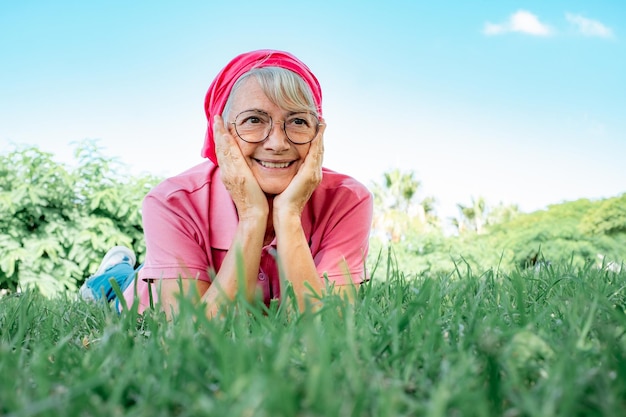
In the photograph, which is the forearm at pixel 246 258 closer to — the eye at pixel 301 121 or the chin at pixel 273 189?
the chin at pixel 273 189

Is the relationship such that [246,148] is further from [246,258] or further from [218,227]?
[246,258]

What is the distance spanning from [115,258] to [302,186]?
3.64 meters

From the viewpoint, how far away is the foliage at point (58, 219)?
10.2 metres

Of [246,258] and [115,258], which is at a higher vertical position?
[246,258]

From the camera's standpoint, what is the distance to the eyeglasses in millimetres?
3346

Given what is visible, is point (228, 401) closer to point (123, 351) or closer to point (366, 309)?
point (123, 351)

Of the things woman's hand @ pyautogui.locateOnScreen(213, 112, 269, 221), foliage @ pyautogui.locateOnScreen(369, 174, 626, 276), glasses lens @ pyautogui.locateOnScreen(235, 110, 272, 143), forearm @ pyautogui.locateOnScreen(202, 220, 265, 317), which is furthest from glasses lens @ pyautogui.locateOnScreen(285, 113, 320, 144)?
foliage @ pyautogui.locateOnScreen(369, 174, 626, 276)

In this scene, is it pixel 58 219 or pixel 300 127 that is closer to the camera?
pixel 300 127

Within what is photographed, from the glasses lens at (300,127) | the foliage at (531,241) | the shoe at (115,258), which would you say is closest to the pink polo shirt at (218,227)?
the glasses lens at (300,127)

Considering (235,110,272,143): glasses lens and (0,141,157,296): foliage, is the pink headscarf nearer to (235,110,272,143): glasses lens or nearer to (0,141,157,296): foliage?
(235,110,272,143): glasses lens

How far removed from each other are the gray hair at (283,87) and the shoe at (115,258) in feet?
11.2

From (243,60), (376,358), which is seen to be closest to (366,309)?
(376,358)

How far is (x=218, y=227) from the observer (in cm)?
356

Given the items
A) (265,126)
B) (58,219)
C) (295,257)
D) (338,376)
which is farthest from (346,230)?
(58,219)
